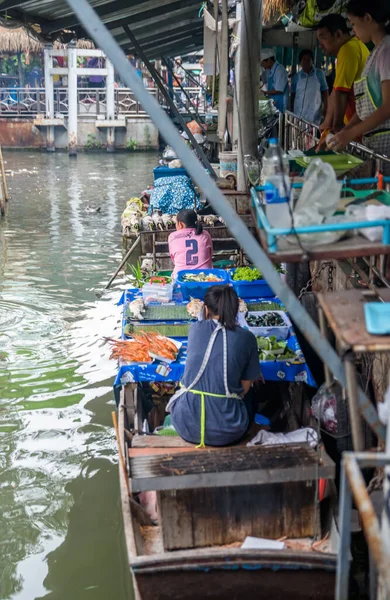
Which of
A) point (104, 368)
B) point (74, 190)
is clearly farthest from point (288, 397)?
point (74, 190)

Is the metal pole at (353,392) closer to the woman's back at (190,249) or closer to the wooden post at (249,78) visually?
the woman's back at (190,249)

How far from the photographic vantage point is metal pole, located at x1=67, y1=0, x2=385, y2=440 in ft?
9.41

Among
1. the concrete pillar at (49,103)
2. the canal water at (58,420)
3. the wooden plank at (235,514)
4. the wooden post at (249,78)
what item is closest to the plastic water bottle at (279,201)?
the wooden plank at (235,514)

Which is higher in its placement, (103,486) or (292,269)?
(292,269)

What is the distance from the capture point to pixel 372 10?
13.5 ft

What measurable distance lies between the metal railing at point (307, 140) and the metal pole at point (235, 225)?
5.35ft

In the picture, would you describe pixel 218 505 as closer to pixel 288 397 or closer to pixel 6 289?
pixel 288 397

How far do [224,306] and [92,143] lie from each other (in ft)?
87.7

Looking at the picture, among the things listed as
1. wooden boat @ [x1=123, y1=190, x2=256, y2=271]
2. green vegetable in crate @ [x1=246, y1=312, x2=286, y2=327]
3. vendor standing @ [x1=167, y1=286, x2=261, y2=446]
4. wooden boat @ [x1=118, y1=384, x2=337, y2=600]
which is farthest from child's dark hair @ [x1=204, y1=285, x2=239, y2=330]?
wooden boat @ [x1=123, y1=190, x2=256, y2=271]

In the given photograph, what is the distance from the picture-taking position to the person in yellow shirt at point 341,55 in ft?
17.8

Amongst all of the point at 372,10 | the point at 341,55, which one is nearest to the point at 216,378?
the point at 372,10

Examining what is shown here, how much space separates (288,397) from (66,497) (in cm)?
186

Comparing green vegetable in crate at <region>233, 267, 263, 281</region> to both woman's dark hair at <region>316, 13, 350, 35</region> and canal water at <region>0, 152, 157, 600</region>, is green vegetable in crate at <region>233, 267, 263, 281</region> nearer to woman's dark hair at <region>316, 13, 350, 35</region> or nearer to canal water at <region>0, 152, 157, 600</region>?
canal water at <region>0, 152, 157, 600</region>

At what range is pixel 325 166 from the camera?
3041 millimetres
